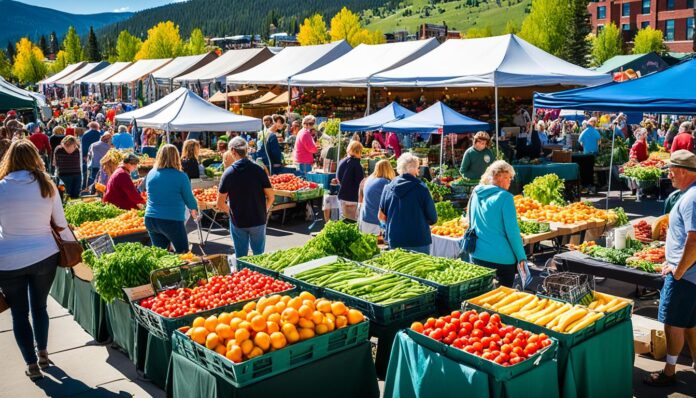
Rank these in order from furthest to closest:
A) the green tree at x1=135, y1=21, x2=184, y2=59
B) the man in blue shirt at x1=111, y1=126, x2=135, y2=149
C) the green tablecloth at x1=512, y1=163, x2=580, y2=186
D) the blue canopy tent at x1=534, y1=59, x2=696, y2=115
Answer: the green tree at x1=135, y1=21, x2=184, y2=59
the man in blue shirt at x1=111, y1=126, x2=135, y2=149
the green tablecloth at x1=512, y1=163, x2=580, y2=186
the blue canopy tent at x1=534, y1=59, x2=696, y2=115

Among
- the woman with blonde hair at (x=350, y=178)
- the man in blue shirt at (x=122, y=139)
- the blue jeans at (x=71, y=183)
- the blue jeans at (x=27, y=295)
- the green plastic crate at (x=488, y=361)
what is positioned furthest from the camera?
the man in blue shirt at (x=122, y=139)

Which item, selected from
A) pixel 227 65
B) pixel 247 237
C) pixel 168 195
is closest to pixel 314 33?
pixel 227 65

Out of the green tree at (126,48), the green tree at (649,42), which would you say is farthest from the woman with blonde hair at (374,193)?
the green tree at (126,48)

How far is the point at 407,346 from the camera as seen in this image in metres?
4.07

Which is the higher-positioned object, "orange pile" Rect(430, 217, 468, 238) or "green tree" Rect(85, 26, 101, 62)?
"green tree" Rect(85, 26, 101, 62)

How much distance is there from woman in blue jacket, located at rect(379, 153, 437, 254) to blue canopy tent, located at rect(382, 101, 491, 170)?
5480 mm

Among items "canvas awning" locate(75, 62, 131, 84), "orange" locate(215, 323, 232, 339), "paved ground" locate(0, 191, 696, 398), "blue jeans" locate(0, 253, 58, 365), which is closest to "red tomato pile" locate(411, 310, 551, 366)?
"orange" locate(215, 323, 232, 339)

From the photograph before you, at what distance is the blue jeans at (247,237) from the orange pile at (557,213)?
147 inches

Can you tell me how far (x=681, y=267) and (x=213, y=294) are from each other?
137 inches

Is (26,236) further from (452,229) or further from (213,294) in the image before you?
(452,229)

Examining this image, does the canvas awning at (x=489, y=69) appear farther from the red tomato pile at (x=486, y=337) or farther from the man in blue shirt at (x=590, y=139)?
the red tomato pile at (x=486, y=337)

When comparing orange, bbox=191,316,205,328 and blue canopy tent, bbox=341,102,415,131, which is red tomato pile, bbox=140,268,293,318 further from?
blue canopy tent, bbox=341,102,415,131

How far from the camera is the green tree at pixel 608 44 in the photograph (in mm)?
63531

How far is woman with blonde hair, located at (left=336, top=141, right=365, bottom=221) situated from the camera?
916 cm
